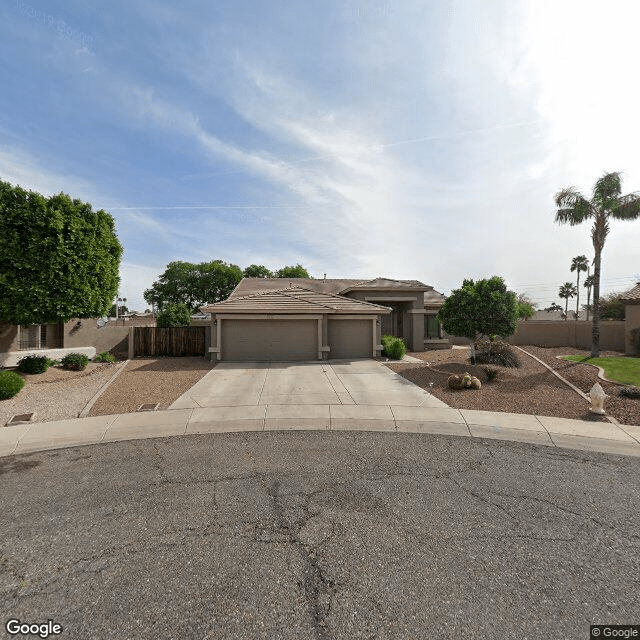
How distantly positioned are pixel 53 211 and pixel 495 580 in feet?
56.1

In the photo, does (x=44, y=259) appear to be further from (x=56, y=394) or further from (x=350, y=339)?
(x=350, y=339)

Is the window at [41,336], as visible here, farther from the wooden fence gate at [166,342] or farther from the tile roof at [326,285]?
the tile roof at [326,285]

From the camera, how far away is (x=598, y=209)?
1678 cm

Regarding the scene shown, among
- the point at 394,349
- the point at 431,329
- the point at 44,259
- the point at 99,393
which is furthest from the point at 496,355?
the point at 44,259

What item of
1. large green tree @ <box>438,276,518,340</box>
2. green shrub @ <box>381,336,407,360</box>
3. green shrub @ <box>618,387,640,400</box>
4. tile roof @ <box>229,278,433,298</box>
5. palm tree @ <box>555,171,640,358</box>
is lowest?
green shrub @ <box>618,387,640,400</box>

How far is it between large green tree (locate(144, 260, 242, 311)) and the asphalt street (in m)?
48.2

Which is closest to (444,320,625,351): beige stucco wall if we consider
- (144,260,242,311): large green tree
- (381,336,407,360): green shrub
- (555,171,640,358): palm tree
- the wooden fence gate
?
(555,171,640,358): palm tree

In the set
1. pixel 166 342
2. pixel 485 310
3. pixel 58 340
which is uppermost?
pixel 485 310

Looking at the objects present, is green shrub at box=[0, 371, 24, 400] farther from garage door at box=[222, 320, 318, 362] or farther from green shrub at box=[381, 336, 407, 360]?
green shrub at box=[381, 336, 407, 360]

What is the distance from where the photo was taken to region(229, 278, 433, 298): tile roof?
885 inches

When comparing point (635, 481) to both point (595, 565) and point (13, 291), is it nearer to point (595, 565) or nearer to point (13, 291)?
point (595, 565)

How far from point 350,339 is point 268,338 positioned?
4.54 meters

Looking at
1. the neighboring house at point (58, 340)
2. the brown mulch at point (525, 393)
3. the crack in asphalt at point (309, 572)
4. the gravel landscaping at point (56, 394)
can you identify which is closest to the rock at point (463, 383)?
the brown mulch at point (525, 393)

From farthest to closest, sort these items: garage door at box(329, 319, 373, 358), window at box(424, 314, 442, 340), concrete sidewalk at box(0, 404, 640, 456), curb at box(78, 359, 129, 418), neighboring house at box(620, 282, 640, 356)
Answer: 1. window at box(424, 314, 442, 340)
2. neighboring house at box(620, 282, 640, 356)
3. garage door at box(329, 319, 373, 358)
4. curb at box(78, 359, 129, 418)
5. concrete sidewalk at box(0, 404, 640, 456)
